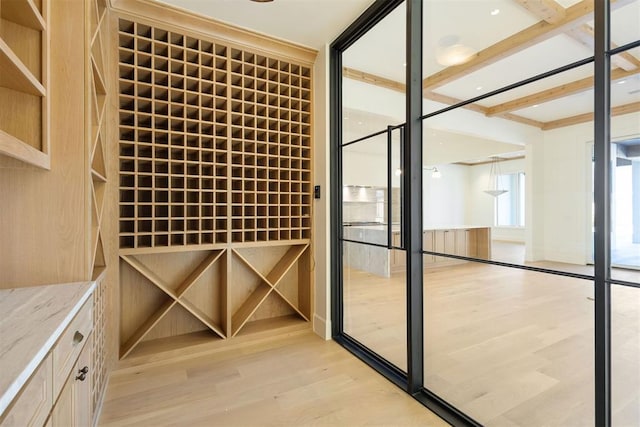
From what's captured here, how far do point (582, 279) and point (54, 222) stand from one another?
229cm

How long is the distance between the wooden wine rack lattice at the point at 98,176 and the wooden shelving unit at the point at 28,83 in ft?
0.56

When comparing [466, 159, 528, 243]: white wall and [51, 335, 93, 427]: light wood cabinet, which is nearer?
[51, 335, 93, 427]: light wood cabinet

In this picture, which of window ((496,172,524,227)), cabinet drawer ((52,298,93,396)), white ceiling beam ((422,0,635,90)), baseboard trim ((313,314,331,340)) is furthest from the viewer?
baseboard trim ((313,314,331,340))

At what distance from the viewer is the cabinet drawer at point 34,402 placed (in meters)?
0.66

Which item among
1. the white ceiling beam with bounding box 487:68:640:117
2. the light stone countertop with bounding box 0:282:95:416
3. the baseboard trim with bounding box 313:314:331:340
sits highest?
the white ceiling beam with bounding box 487:68:640:117

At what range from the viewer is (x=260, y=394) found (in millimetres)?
1942

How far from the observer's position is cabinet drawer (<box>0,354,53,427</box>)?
0.66 metres

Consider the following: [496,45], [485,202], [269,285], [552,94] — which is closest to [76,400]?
[269,285]

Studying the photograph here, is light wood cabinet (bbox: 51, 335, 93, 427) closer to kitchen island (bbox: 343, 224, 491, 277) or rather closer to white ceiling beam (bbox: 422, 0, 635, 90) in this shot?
kitchen island (bbox: 343, 224, 491, 277)

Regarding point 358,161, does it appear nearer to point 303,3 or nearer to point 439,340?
point 303,3

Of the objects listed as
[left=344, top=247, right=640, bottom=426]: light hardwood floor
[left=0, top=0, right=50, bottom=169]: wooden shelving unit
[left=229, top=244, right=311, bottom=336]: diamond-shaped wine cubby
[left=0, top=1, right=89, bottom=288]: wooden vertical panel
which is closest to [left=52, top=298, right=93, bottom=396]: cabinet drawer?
[left=0, top=1, right=89, bottom=288]: wooden vertical panel

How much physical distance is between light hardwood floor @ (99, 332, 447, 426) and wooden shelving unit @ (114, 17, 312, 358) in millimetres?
317

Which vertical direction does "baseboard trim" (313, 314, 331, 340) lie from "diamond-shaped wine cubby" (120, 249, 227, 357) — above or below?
below

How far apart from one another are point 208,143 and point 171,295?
1.29m
